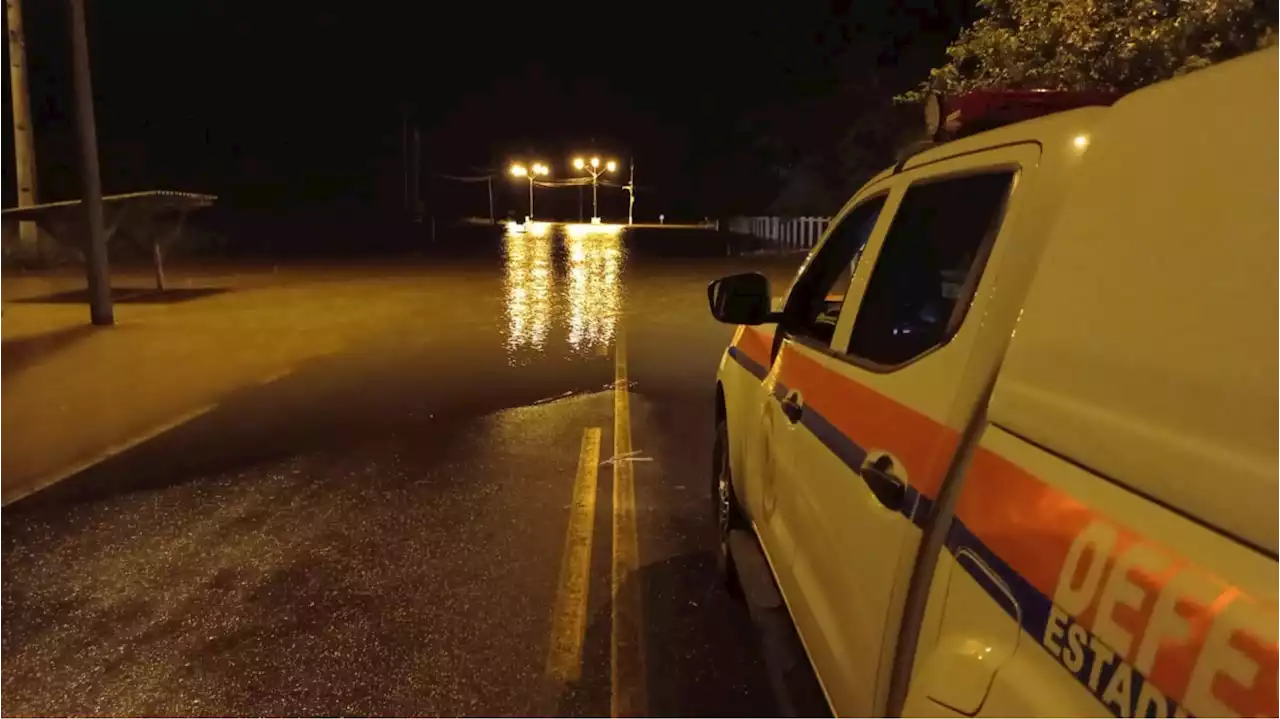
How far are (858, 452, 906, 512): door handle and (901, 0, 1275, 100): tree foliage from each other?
6.13 metres

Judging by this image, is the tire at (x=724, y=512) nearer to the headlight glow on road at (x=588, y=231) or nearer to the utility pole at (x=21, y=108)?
the utility pole at (x=21, y=108)

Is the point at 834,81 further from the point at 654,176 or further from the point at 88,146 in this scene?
the point at 654,176

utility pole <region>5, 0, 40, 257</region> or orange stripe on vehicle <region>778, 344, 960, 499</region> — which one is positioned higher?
utility pole <region>5, 0, 40, 257</region>

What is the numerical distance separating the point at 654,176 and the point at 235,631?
82684 millimetres

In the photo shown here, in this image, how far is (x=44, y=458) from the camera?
7.48 metres

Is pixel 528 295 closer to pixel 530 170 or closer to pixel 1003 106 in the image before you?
pixel 1003 106

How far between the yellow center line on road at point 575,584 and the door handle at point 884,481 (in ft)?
6.57

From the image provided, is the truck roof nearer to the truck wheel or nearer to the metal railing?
the truck wheel

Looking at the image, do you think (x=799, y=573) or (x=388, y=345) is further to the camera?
(x=388, y=345)

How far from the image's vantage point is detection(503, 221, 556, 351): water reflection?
13070 mm

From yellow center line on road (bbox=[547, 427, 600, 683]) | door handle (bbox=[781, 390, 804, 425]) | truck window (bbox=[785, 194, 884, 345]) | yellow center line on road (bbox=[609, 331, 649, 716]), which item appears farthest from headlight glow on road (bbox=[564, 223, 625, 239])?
door handle (bbox=[781, 390, 804, 425])

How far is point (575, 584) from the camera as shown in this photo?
494cm

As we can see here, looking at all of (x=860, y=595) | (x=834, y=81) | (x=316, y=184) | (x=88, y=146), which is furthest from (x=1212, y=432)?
→ (x=316, y=184)

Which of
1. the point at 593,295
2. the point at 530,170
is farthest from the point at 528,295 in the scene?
the point at 530,170
